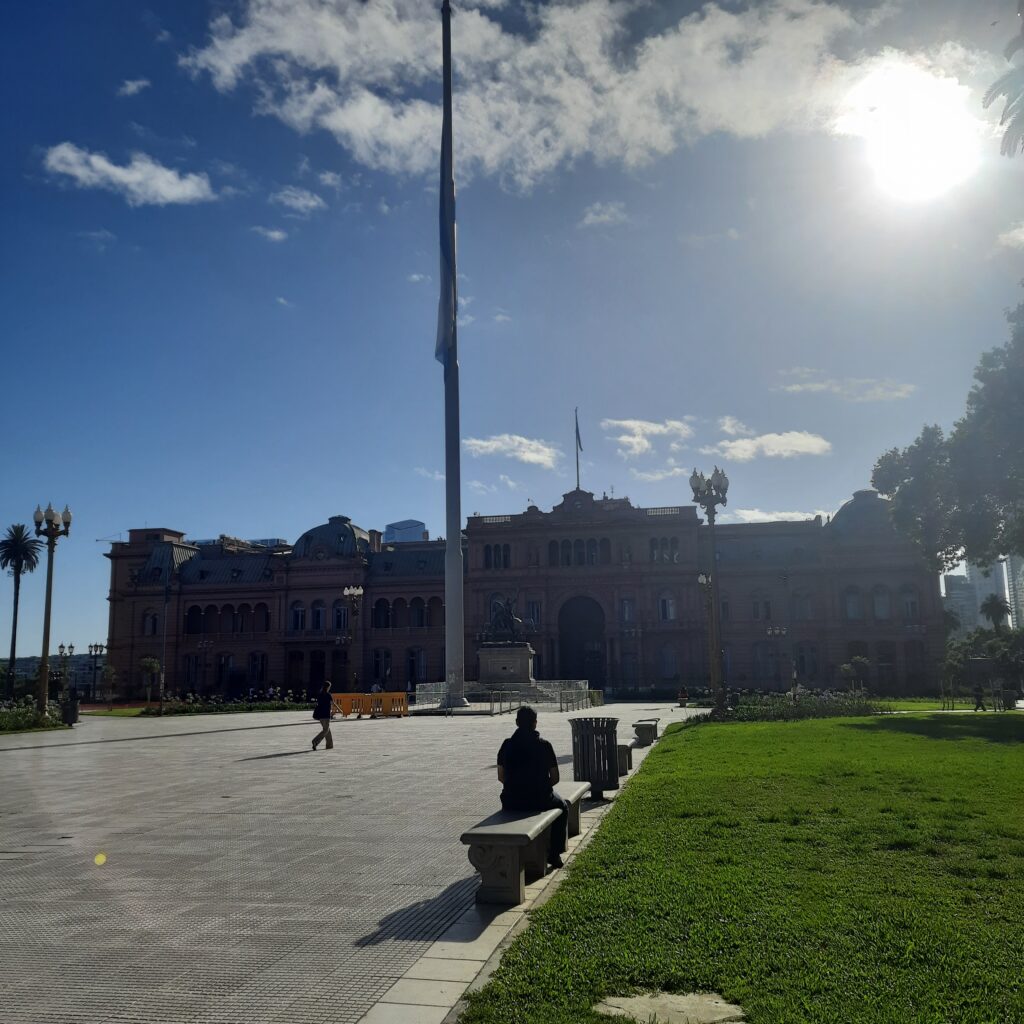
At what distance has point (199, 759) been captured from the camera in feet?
67.9

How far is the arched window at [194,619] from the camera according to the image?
85562 mm

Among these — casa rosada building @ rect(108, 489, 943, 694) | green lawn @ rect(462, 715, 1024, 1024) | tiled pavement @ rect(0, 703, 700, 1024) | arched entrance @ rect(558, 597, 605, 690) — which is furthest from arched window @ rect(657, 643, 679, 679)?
green lawn @ rect(462, 715, 1024, 1024)

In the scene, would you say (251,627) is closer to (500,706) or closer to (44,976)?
(500,706)

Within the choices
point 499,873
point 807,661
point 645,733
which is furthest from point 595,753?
point 807,661

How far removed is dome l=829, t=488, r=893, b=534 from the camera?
245 feet

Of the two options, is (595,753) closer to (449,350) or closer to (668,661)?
(449,350)

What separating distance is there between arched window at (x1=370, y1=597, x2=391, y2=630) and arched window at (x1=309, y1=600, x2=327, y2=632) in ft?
14.5

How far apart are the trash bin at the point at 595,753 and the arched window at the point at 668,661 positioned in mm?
62310

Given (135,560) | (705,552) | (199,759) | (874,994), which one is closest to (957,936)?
(874,994)

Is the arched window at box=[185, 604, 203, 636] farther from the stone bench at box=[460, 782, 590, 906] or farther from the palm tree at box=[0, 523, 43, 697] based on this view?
the stone bench at box=[460, 782, 590, 906]

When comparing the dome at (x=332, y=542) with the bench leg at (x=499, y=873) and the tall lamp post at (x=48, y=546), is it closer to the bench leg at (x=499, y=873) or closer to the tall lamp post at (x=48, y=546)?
the tall lamp post at (x=48, y=546)

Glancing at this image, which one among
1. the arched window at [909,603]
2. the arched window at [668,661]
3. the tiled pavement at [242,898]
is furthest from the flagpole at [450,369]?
the arched window at [909,603]

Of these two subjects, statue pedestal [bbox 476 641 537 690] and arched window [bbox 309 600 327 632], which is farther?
arched window [bbox 309 600 327 632]

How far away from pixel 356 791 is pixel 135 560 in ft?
273
